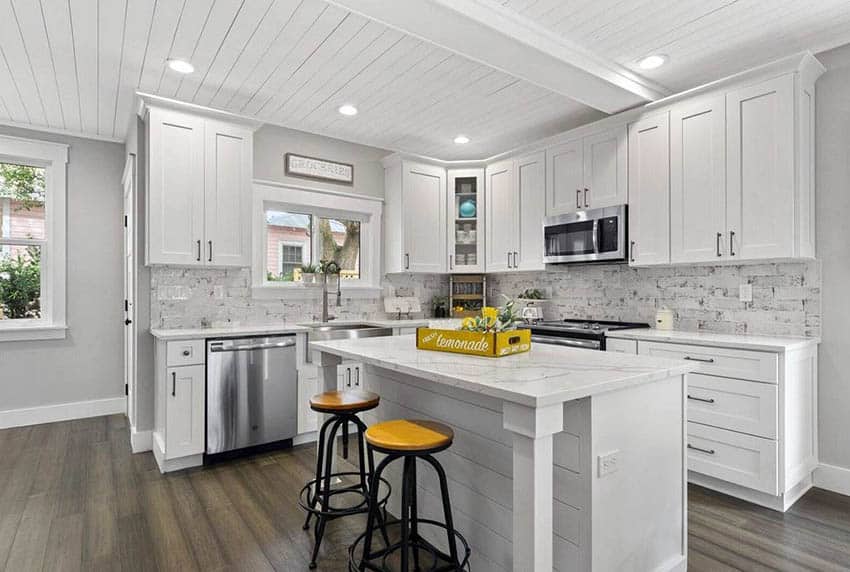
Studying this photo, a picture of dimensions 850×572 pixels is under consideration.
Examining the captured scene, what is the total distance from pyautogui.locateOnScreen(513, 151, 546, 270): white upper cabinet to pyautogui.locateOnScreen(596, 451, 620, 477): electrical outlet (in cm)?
287

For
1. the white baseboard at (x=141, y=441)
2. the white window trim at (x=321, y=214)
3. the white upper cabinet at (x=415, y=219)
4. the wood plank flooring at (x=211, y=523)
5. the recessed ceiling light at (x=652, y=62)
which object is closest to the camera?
the wood plank flooring at (x=211, y=523)

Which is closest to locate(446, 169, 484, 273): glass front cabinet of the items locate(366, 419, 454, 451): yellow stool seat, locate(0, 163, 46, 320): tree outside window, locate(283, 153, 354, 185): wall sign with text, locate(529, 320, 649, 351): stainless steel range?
locate(283, 153, 354, 185): wall sign with text

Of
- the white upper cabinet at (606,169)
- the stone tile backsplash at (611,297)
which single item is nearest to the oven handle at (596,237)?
the white upper cabinet at (606,169)

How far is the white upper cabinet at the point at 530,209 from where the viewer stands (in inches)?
173

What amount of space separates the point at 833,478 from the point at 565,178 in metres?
2.78

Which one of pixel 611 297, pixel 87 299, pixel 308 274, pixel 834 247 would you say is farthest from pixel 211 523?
pixel 834 247

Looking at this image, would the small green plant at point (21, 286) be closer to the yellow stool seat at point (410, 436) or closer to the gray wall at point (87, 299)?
the gray wall at point (87, 299)

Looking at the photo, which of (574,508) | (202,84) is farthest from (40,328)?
(574,508)

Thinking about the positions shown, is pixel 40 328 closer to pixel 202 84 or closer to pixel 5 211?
pixel 5 211

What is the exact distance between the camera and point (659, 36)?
8.97ft

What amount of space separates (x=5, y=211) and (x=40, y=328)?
1117mm

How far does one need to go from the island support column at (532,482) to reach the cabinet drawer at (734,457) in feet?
6.44

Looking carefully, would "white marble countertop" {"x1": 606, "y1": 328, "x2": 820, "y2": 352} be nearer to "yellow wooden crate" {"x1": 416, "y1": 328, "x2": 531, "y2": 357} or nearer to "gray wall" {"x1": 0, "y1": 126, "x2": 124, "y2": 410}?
"yellow wooden crate" {"x1": 416, "y1": 328, "x2": 531, "y2": 357}

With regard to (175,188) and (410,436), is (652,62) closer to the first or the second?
(410,436)
